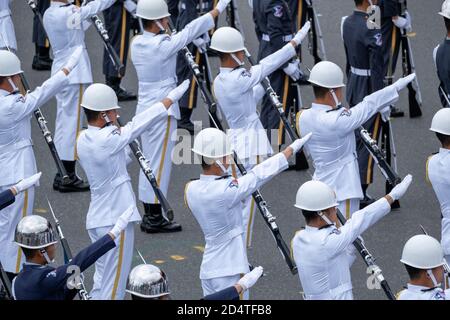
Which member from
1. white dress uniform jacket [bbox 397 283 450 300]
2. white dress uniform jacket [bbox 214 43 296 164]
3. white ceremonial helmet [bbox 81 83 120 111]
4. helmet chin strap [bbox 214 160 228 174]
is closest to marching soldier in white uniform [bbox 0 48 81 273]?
white ceremonial helmet [bbox 81 83 120 111]

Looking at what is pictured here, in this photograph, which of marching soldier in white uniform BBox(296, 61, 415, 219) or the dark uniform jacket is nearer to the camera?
the dark uniform jacket

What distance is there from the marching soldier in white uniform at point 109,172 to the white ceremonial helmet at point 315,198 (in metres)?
1.92

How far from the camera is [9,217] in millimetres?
12625

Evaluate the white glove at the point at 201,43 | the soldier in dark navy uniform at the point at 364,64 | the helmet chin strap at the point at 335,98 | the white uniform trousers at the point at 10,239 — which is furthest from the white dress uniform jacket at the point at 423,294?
the white glove at the point at 201,43

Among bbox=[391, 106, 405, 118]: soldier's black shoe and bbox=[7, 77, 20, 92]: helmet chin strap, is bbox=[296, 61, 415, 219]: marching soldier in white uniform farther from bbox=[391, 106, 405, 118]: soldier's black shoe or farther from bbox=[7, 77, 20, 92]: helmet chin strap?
bbox=[391, 106, 405, 118]: soldier's black shoe

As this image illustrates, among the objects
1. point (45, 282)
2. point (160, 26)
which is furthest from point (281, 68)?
point (45, 282)

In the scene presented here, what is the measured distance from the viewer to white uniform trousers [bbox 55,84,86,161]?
15.0 meters

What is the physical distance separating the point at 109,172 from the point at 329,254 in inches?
104

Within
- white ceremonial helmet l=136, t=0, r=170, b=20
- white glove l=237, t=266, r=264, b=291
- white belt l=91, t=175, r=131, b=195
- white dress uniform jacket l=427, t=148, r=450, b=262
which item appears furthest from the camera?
white ceremonial helmet l=136, t=0, r=170, b=20

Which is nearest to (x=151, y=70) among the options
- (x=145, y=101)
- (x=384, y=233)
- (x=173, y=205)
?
(x=145, y=101)

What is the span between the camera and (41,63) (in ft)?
59.3

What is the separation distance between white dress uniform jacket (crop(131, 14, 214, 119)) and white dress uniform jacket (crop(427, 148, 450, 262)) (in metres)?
3.39

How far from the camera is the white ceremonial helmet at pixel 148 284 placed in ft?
29.5

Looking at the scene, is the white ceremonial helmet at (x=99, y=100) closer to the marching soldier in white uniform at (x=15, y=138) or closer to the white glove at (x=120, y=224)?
the marching soldier in white uniform at (x=15, y=138)
